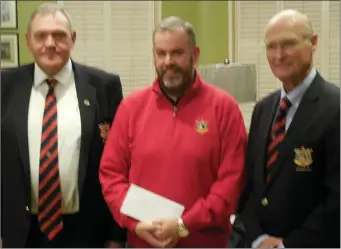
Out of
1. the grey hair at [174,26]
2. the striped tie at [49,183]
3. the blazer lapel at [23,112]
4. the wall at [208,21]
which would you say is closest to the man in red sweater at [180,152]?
the grey hair at [174,26]

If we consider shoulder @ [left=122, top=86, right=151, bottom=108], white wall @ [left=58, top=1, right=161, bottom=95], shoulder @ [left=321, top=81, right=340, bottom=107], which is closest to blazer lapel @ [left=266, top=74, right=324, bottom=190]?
shoulder @ [left=321, top=81, right=340, bottom=107]

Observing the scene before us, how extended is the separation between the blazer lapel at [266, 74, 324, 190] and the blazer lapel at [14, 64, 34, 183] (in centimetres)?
98

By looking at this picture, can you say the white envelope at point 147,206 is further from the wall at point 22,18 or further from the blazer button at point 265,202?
the wall at point 22,18

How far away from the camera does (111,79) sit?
229 cm

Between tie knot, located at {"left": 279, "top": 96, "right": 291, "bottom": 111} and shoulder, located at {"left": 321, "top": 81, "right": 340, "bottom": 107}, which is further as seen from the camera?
tie knot, located at {"left": 279, "top": 96, "right": 291, "bottom": 111}

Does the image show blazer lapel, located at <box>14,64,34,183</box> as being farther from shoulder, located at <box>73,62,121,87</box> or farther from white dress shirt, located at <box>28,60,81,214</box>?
shoulder, located at <box>73,62,121,87</box>

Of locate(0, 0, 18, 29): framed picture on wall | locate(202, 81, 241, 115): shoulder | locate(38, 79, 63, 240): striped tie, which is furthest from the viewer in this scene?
locate(0, 0, 18, 29): framed picture on wall

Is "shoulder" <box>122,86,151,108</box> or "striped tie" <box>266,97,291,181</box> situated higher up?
"shoulder" <box>122,86,151,108</box>

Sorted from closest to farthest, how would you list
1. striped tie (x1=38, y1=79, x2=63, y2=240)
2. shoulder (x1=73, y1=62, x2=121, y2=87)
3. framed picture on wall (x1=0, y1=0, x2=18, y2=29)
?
striped tie (x1=38, y1=79, x2=63, y2=240)
shoulder (x1=73, y1=62, x2=121, y2=87)
framed picture on wall (x1=0, y1=0, x2=18, y2=29)

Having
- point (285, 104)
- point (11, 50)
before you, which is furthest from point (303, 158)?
point (11, 50)

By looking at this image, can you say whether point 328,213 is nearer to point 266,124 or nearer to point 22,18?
point 266,124

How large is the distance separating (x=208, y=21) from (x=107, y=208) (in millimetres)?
3246

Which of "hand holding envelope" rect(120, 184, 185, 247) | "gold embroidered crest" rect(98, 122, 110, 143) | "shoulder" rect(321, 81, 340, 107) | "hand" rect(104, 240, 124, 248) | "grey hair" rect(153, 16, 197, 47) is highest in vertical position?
"grey hair" rect(153, 16, 197, 47)

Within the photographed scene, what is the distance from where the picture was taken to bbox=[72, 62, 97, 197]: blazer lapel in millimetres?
2148
